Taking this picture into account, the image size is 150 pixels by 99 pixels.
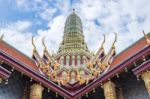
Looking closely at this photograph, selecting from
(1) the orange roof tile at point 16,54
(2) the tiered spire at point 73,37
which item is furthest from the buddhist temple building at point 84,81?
(2) the tiered spire at point 73,37

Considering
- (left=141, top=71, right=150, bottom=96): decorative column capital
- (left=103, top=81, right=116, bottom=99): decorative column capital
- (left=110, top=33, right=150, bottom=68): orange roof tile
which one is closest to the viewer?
(left=141, top=71, right=150, bottom=96): decorative column capital

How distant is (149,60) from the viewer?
9.66 meters

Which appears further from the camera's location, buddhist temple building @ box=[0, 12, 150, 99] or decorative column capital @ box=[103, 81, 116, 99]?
decorative column capital @ box=[103, 81, 116, 99]

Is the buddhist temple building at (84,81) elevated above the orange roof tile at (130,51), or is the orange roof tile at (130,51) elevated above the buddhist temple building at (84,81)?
the orange roof tile at (130,51)

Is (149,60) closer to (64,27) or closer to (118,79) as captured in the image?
(118,79)

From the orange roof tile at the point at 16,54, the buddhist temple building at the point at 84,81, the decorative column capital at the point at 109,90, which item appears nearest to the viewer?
the buddhist temple building at the point at 84,81

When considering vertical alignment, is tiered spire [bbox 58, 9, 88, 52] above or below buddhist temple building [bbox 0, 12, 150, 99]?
above

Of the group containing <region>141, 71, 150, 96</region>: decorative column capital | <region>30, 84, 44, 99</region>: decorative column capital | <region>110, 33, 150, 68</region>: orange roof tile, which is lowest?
<region>141, 71, 150, 96</region>: decorative column capital

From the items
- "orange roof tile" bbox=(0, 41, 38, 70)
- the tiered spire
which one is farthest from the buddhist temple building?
the tiered spire

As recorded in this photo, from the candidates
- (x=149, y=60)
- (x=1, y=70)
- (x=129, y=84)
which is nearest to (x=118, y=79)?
(x=129, y=84)

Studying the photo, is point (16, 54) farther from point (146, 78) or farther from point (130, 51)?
point (146, 78)

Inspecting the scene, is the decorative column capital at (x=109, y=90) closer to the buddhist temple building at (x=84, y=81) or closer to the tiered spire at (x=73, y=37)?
the buddhist temple building at (x=84, y=81)

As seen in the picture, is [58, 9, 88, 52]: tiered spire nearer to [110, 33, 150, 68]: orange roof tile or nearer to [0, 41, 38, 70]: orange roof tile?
[0, 41, 38, 70]: orange roof tile

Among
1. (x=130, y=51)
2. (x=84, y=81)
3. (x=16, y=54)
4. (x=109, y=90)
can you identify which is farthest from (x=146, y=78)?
(x=16, y=54)
